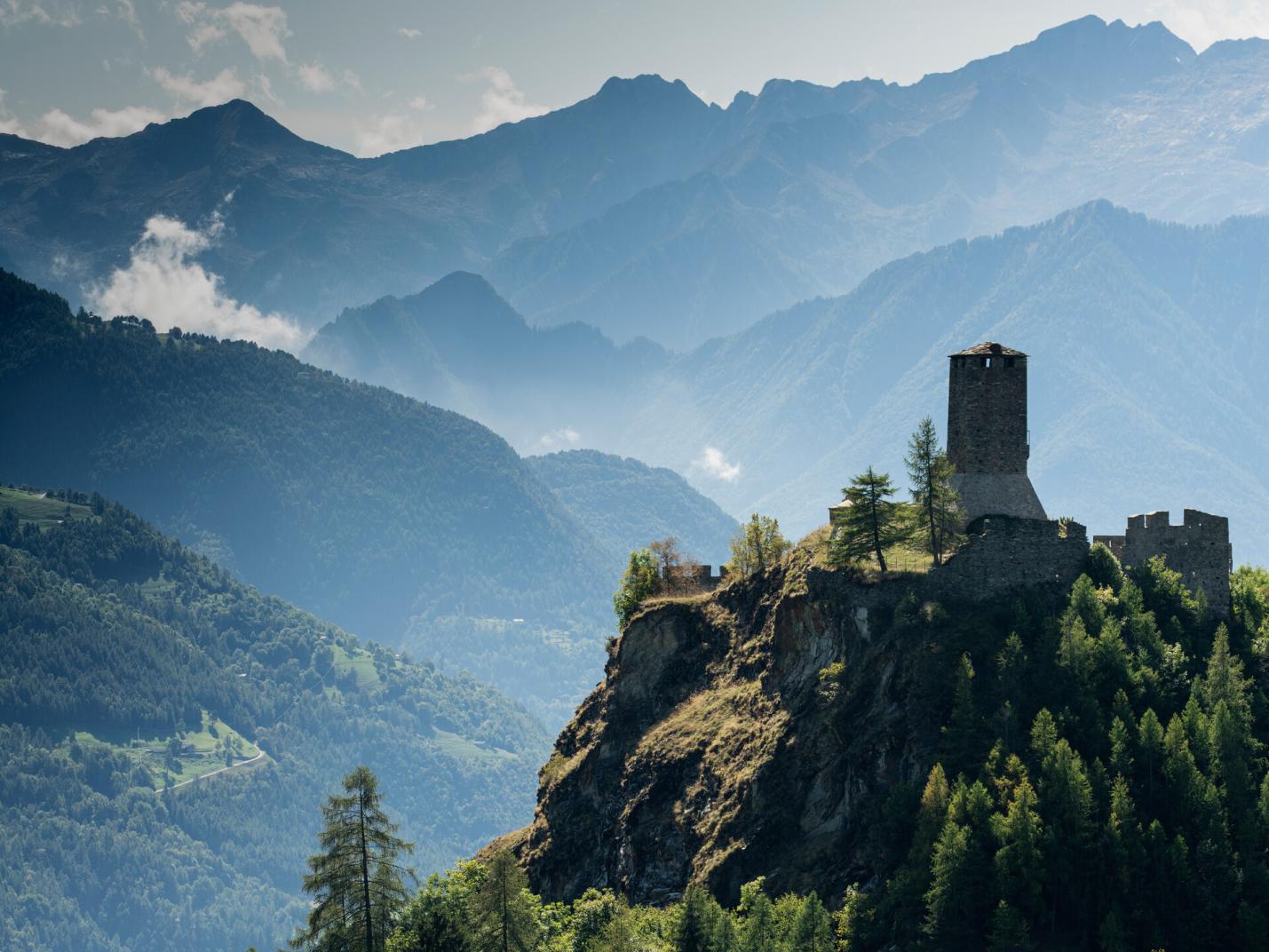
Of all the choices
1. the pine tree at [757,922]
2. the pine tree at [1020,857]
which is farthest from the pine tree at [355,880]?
the pine tree at [1020,857]

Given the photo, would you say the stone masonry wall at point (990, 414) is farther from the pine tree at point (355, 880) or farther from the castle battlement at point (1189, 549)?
the pine tree at point (355, 880)

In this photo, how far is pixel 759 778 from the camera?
90312 millimetres

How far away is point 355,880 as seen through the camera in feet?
281

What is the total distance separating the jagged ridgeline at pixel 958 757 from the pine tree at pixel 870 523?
1.11m

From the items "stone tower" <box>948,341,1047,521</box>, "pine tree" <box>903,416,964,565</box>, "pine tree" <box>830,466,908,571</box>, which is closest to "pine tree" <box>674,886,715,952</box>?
"pine tree" <box>830,466,908,571</box>

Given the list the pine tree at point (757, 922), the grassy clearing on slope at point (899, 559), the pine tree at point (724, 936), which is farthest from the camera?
the grassy clearing on slope at point (899, 559)

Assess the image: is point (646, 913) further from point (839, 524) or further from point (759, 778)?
point (839, 524)

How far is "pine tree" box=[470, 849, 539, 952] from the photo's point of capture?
285 ft

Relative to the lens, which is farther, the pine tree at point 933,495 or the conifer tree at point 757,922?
the pine tree at point 933,495

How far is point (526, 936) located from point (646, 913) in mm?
5624

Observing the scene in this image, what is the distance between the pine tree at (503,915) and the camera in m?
86.9

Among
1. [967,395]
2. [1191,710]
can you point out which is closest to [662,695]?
[967,395]

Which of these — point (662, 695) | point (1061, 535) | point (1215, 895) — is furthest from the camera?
point (662, 695)

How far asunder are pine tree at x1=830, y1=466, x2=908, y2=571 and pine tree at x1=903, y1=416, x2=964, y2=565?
1138 millimetres
